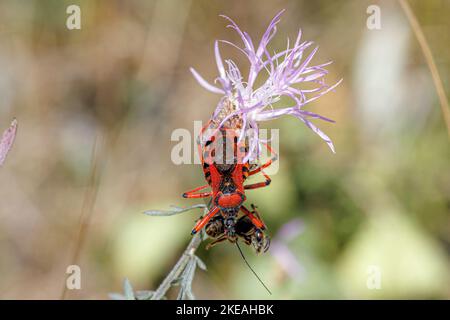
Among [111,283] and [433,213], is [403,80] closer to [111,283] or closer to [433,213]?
[433,213]

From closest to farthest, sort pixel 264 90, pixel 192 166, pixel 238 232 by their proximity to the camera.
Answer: pixel 264 90 → pixel 238 232 → pixel 192 166

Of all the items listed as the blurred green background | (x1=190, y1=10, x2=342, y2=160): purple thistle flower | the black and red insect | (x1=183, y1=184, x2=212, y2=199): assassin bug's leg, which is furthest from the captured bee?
the blurred green background

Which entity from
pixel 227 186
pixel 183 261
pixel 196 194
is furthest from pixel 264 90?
pixel 183 261

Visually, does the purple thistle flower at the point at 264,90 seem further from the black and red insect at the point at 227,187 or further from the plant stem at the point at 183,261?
the plant stem at the point at 183,261

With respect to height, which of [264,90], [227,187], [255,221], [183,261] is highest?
[264,90]

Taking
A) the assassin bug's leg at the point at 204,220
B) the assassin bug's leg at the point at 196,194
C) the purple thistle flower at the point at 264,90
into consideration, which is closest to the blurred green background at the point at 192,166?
the assassin bug's leg at the point at 196,194

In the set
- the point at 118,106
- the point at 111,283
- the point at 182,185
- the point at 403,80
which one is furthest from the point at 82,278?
the point at 403,80

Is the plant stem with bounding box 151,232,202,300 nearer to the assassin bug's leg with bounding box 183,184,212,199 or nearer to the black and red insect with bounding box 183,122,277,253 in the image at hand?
the black and red insect with bounding box 183,122,277,253

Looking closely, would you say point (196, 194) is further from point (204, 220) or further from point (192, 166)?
point (192, 166)
